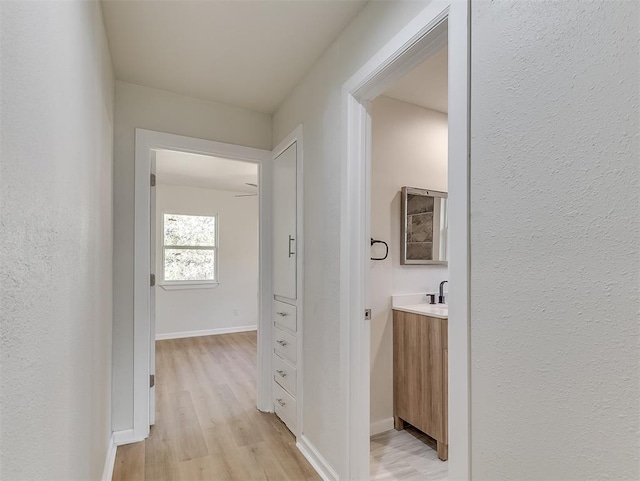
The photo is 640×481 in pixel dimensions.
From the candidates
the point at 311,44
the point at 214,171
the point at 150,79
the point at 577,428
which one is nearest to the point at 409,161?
the point at 311,44

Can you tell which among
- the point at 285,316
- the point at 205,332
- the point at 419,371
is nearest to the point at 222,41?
the point at 285,316

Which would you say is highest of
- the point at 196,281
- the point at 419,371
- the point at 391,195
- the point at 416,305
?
the point at 391,195

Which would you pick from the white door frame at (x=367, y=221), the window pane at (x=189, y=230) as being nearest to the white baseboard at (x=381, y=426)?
the white door frame at (x=367, y=221)

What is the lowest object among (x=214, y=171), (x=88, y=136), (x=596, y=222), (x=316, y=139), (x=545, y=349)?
(x=545, y=349)

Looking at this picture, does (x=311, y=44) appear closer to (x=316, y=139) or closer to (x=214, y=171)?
(x=316, y=139)

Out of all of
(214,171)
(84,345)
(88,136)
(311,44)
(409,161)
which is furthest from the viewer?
(214,171)

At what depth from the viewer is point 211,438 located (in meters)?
2.34

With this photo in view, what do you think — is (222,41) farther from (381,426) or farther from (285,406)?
(381,426)

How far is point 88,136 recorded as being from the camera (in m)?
1.37

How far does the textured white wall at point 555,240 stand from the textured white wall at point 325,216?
0.80m

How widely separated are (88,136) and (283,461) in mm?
2034

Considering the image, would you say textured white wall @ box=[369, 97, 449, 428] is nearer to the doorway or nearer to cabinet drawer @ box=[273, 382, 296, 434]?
cabinet drawer @ box=[273, 382, 296, 434]

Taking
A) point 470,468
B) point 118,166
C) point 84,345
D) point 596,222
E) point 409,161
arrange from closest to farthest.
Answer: point 596,222
point 470,468
point 84,345
point 118,166
point 409,161

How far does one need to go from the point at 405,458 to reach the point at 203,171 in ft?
13.0
